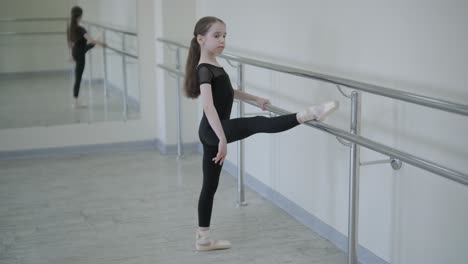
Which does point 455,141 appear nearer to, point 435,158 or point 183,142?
point 435,158

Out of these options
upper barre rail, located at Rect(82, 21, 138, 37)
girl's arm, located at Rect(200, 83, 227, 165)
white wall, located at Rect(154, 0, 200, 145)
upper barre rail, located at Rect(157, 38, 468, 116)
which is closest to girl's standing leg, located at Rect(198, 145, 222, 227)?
girl's arm, located at Rect(200, 83, 227, 165)

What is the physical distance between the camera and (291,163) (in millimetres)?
4559

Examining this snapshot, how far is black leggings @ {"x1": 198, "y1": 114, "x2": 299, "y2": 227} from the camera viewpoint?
3.45 metres

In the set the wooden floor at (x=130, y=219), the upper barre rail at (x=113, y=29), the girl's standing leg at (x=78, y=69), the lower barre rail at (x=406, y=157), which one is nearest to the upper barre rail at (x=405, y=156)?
the lower barre rail at (x=406, y=157)

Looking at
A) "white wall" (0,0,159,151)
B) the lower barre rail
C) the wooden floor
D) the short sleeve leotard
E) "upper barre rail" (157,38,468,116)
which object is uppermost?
"upper barre rail" (157,38,468,116)

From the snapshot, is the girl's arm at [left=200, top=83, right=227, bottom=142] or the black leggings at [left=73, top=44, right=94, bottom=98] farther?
the black leggings at [left=73, top=44, right=94, bottom=98]

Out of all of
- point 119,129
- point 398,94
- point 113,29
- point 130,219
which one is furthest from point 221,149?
point 119,129

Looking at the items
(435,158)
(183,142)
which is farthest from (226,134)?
(183,142)

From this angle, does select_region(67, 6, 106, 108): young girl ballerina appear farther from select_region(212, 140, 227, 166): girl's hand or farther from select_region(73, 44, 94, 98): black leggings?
select_region(212, 140, 227, 166): girl's hand

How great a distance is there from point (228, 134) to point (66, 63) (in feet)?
9.90

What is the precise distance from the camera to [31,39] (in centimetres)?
608

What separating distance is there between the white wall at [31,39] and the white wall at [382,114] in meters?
2.07

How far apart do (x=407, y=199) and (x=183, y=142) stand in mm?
3287

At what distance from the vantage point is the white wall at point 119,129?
20.5 ft
